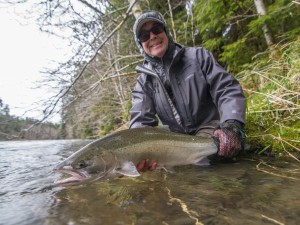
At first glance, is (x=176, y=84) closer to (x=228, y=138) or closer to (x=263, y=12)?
(x=228, y=138)

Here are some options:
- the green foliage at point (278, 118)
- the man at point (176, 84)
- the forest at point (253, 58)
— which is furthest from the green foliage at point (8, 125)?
the green foliage at point (278, 118)

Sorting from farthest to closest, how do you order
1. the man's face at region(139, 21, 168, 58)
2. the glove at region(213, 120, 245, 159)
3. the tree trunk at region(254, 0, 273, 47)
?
the tree trunk at region(254, 0, 273, 47), the man's face at region(139, 21, 168, 58), the glove at region(213, 120, 245, 159)

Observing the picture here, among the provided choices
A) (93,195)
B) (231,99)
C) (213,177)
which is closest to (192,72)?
(231,99)

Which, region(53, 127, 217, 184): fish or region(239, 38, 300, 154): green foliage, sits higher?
region(239, 38, 300, 154): green foliage

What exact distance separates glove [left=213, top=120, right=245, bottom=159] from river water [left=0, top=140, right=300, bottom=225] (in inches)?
7.1

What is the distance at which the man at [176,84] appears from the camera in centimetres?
348

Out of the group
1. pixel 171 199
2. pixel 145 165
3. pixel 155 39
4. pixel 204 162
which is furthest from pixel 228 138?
pixel 155 39

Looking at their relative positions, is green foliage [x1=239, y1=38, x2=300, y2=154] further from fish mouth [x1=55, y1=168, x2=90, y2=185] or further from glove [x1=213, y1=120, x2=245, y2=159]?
fish mouth [x1=55, y1=168, x2=90, y2=185]

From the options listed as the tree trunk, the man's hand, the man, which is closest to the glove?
the man

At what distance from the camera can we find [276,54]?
215 inches

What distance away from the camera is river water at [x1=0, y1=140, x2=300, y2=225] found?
Answer: 1.62 m

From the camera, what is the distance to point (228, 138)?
2.79m

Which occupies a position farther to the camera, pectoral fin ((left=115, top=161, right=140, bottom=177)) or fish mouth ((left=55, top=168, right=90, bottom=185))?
pectoral fin ((left=115, top=161, right=140, bottom=177))

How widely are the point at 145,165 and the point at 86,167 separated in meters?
0.59
